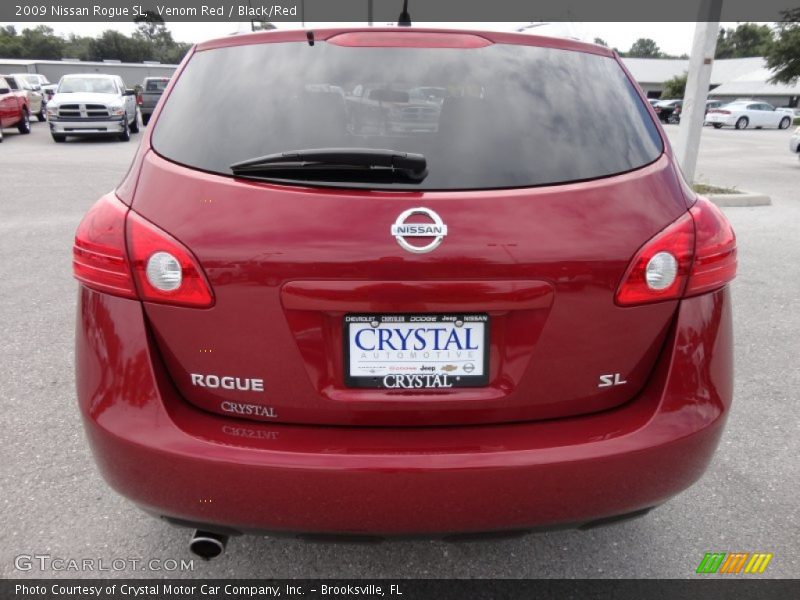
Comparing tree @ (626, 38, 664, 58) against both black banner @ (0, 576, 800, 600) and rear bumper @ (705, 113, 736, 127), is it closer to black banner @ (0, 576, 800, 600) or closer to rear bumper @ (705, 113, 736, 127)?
rear bumper @ (705, 113, 736, 127)

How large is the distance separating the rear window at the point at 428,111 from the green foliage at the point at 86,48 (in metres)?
90.6

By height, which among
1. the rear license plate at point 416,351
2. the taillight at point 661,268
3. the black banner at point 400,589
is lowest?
the black banner at point 400,589

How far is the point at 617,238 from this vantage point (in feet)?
5.61

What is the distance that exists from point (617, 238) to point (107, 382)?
4.80 ft

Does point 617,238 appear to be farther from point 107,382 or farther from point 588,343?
point 107,382

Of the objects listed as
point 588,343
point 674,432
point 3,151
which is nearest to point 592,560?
point 674,432

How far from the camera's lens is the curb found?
31.7ft

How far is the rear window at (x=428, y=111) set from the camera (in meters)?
1.76

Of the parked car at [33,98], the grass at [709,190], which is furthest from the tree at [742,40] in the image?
the grass at [709,190]

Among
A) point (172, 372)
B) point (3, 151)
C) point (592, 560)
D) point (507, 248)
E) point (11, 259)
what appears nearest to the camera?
point (507, 248)

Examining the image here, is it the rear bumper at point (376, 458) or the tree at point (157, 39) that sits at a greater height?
the rear bumper at point (376, 458)

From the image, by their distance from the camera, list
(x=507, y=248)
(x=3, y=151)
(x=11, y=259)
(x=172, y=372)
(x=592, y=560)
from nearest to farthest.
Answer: (x=507, y=248) < (x=172, y=372) < (x=592, y=560) < (x=11, y=259) < (x=3, y=151)

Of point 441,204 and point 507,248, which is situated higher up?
point 441,204

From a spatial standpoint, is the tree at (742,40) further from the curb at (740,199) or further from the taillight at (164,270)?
the taillight at (164,270)
